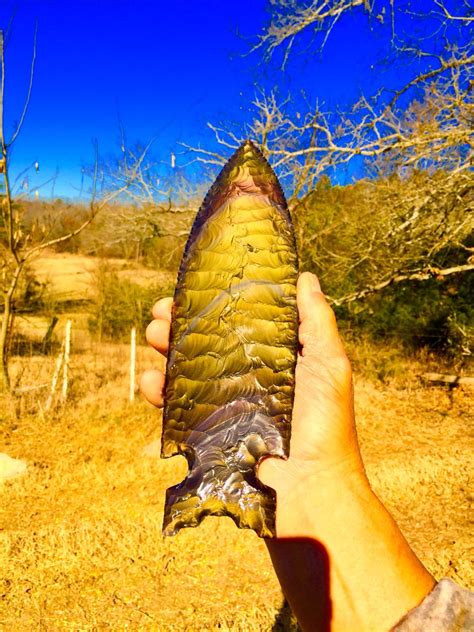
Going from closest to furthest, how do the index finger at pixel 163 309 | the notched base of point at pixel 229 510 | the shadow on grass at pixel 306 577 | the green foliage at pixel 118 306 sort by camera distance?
the notched base of point at pixel 229 510, the shadow on grass at pixel 306 577, the index finger at pixel 163 309, the green foliage at pixel 118 306

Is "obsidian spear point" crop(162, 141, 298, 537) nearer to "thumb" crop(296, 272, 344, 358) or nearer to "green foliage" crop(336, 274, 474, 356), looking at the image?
"thumb" crop(296, 272, 344, 358)

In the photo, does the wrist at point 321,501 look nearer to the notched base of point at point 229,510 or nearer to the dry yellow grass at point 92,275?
the notched base of point at point 229,510

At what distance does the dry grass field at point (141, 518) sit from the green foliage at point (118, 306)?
16.7ft

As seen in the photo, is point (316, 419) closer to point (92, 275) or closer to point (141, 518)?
point (141, 518)

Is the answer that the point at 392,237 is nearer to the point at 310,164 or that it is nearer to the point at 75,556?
the point at 310,164

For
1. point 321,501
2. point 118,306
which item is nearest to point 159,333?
point 321,501

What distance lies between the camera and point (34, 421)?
8508mm

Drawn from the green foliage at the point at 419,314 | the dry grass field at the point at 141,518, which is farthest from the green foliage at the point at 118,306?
the green foliage at the point at 419,314

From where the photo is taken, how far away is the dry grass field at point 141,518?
4305 millimetres

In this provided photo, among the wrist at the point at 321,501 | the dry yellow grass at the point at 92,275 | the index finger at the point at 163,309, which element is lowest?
the wrist at the point at 321,501

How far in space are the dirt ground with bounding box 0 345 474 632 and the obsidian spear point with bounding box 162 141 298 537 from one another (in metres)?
3.15

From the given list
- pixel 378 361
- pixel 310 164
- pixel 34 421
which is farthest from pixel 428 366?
pixel 34 421

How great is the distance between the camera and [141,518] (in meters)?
5.68

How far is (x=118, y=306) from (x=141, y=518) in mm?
10476
